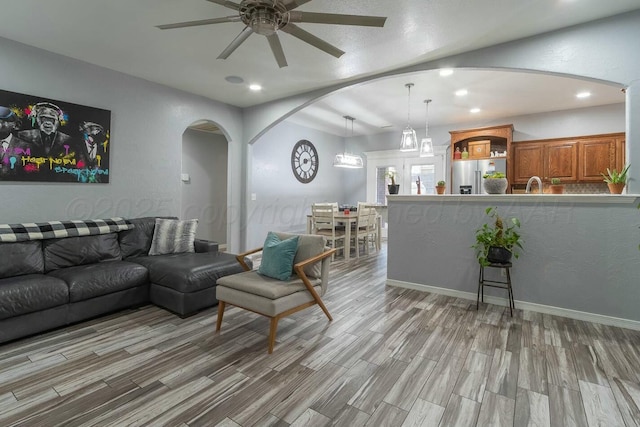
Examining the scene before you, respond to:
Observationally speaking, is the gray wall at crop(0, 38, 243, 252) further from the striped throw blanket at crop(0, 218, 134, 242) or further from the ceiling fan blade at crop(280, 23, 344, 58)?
the ceiling fan blade at crop(280, 23, 344, 58)

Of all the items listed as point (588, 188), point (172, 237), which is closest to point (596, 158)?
point (588, 188)

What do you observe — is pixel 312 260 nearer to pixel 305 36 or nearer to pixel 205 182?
pixel 305 36

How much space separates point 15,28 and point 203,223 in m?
4.18

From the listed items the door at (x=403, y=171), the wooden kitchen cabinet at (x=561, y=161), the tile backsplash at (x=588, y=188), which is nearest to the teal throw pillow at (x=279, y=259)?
the door at (x=403, y=171)

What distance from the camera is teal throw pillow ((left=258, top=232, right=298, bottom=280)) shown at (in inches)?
106

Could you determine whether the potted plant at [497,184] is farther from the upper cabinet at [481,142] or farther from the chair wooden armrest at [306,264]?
the upper cabinet at [481,142]

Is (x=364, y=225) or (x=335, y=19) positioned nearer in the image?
(x=335, y=19)

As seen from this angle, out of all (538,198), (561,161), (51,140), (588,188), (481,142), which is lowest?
(538,198)

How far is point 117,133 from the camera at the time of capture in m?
3.87

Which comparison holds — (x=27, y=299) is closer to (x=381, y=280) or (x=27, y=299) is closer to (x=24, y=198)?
(x=24, y=198)

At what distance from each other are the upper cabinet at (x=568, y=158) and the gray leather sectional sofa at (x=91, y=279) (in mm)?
5535

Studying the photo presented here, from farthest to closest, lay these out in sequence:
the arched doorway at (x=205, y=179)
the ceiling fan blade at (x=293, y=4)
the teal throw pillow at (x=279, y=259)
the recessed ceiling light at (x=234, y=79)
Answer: the arched doorway at (x=205, y=179)
the recessed ceiling light at (x=234, y=79)
the teal throw pillow at (x=279, y=259)
the ceiling fan blade at (x=293, y=4)

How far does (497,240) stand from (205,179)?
541cm

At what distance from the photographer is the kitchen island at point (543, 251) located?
110 inches
